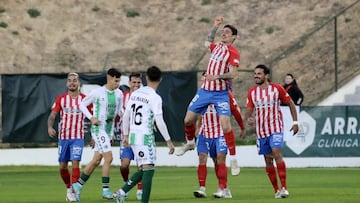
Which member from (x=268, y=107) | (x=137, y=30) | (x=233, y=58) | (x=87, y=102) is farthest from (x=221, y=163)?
(x=137, y=30)

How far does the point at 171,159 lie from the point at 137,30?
19.8 metres

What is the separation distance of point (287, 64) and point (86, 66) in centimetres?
984

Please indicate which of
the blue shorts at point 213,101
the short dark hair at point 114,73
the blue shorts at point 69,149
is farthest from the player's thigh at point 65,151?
the blue shorts at point 213,101

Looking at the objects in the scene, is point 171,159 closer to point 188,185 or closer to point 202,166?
point 188,185

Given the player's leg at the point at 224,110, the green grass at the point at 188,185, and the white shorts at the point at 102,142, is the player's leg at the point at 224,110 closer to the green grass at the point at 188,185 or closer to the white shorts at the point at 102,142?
the green grass at the point at 188,185

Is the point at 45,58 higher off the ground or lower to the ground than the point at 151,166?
higher

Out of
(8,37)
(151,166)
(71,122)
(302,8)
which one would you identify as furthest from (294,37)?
(151,166)

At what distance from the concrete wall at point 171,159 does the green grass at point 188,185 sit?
51 cm

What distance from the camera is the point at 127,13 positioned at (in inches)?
2275

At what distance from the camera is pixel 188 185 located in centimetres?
2723

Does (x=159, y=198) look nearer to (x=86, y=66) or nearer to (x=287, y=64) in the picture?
(x=287, y=64)

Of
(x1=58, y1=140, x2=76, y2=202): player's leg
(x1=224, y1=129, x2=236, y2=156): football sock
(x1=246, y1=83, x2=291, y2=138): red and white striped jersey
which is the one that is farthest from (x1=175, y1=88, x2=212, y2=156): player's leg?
(x1=58, y1=140, x2=76, y2=202): player's leg

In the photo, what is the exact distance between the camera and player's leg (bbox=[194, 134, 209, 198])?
2244 centimetres

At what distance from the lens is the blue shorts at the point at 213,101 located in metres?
22.2
